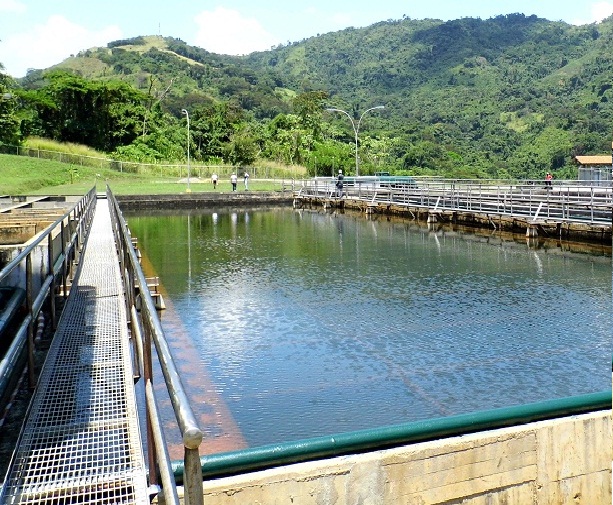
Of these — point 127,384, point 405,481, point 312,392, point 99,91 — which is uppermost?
point 99,91

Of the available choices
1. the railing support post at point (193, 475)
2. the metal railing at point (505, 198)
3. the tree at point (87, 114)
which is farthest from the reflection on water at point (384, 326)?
the tree at point (87, 114)

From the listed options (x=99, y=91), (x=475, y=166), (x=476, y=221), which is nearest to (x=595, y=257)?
(x=476, y=221)

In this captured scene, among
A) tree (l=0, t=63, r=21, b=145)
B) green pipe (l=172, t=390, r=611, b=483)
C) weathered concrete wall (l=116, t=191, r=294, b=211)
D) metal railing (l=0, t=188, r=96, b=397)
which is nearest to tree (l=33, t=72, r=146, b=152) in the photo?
tree (l=0, t=63, r=21, b=145)

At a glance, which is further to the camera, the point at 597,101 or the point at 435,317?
the point at 597,101

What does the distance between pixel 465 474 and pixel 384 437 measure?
1.89 feet

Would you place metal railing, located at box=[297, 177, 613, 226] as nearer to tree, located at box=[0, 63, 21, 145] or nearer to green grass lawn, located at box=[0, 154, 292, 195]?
green grass lawn, located at box=[0, 154, 292, 195]

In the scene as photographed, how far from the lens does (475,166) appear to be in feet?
277

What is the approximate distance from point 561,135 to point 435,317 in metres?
85.0

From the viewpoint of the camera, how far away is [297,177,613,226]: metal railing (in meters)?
23.4

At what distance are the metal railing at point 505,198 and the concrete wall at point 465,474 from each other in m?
13.1

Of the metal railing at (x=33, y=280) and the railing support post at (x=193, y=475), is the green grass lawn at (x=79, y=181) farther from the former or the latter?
the railing support post at (x=193, y=475)

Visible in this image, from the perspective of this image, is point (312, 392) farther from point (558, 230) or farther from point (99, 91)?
point (99, 91)

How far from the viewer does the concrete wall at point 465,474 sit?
4.03 m

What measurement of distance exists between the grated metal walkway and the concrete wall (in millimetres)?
519
